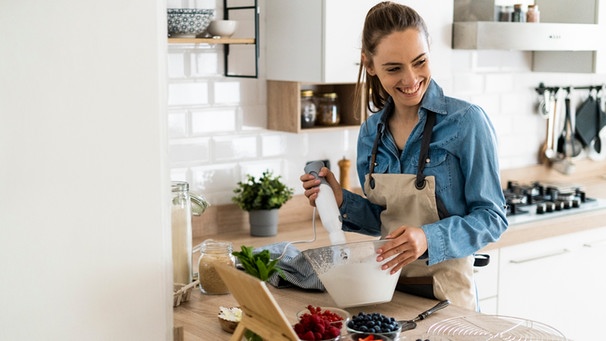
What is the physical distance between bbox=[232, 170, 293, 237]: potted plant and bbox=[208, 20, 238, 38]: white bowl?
0.60m

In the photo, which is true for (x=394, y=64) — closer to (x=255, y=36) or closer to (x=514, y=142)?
(x=255, y=36)

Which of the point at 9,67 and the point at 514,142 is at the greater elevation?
the point at 9,67

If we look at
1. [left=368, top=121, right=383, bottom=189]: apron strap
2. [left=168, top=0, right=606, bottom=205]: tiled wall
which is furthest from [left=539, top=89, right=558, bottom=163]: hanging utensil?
[left=368, top=121, right=383, bottom=189]: apron strap

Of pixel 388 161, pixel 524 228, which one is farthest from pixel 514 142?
pixel 388 161

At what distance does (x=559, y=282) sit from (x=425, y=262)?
5.97ft

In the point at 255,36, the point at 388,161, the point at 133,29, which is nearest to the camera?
the point at 133,29

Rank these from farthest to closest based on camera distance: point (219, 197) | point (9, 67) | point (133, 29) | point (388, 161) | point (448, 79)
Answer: point (448, 79), point (219, 197), point (388, 161), point (133, 29), point (9, 67)

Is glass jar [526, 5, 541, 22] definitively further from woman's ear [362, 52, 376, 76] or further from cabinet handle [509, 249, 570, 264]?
woman's ear [362, 52, 376, 76]

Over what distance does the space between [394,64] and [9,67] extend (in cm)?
118

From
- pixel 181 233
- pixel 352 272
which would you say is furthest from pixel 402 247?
pixel 181 233

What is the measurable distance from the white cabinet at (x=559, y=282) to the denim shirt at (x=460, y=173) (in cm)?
144

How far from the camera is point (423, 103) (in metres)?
2.23

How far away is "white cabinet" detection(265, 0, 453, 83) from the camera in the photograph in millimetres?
3328

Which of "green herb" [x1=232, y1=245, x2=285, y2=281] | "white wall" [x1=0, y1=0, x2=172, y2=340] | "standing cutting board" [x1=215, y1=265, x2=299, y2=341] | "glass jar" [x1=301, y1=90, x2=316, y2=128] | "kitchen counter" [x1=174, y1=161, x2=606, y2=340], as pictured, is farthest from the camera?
"glass jar" [x1=301, y1=90, x2=316, y2=128]
